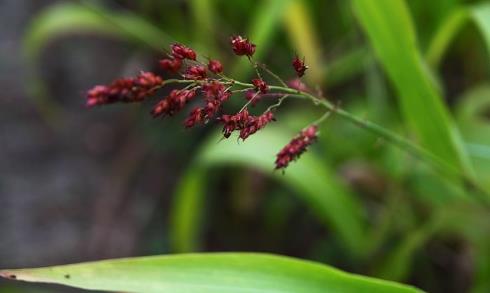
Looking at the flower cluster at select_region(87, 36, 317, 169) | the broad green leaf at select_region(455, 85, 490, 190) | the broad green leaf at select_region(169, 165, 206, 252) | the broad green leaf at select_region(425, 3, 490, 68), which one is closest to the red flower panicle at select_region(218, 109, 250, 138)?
the flower cluster at select_region(87, 36, 317, 169)

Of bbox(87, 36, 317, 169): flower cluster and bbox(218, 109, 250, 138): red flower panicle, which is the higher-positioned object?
bbox(87, 36, 317, 169): flower cluster

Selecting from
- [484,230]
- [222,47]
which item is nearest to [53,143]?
[222,47]

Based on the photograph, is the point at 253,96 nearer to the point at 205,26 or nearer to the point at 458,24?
the point at 458,24

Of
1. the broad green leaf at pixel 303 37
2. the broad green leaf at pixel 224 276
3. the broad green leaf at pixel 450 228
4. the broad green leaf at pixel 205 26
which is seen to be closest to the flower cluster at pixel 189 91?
the broad green leaf at pixel 224 276

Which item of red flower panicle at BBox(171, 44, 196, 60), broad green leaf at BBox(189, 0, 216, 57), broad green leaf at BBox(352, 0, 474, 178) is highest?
broad green leaf at BBox(189, 0, 216, 57)

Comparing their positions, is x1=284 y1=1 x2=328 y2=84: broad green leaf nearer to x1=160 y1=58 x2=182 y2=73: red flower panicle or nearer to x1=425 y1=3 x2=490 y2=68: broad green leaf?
x1=425 y1=3 x2=490 y2=68: broad green leaf

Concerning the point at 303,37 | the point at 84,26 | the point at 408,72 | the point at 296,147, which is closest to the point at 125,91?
the point at 296,147
